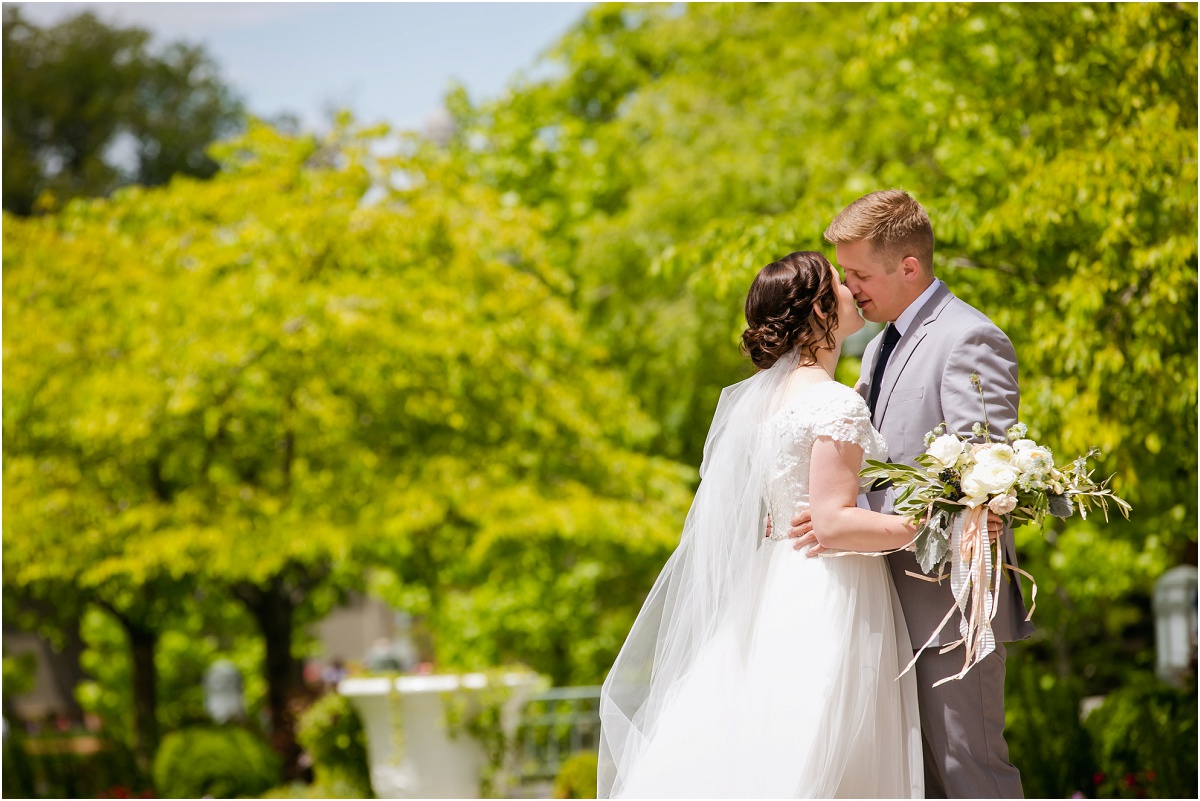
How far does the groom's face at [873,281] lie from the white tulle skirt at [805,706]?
0.74 metres

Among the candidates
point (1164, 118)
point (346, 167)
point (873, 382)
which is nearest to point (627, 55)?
point (346, 167)

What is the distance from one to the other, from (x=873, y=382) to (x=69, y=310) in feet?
23.2

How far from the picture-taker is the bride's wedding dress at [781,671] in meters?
3.16

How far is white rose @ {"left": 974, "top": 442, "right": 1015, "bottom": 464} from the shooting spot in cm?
288

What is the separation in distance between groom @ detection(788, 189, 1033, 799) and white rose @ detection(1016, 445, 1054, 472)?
0.12 meters

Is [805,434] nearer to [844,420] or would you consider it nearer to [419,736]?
[844,420]

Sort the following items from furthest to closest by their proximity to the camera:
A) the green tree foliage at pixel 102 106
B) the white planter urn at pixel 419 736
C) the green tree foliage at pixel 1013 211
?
1. the green tree foliage at pixel 102 106
2. the white planter urn at pixel 419 736
3. the green tree foliage at pixel 1013 211

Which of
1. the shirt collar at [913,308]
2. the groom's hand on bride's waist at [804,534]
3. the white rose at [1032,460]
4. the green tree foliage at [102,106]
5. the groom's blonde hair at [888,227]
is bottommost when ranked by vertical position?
the groom's hand on bride's waist at [804,534]

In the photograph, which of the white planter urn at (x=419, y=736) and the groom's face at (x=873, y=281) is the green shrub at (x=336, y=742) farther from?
the groom's face at (x=873, y=281)

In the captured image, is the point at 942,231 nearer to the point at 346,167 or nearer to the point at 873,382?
the point at 873,382

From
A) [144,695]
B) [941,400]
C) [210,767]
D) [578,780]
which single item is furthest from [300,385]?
[941,400]

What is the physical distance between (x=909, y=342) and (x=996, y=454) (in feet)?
1.76

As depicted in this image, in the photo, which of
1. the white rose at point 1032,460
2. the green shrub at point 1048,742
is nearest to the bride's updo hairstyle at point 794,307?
the white rose at point 1032,460

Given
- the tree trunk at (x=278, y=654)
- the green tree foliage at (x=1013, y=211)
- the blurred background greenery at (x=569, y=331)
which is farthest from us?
the tree trunk at (x=278, y=654)
